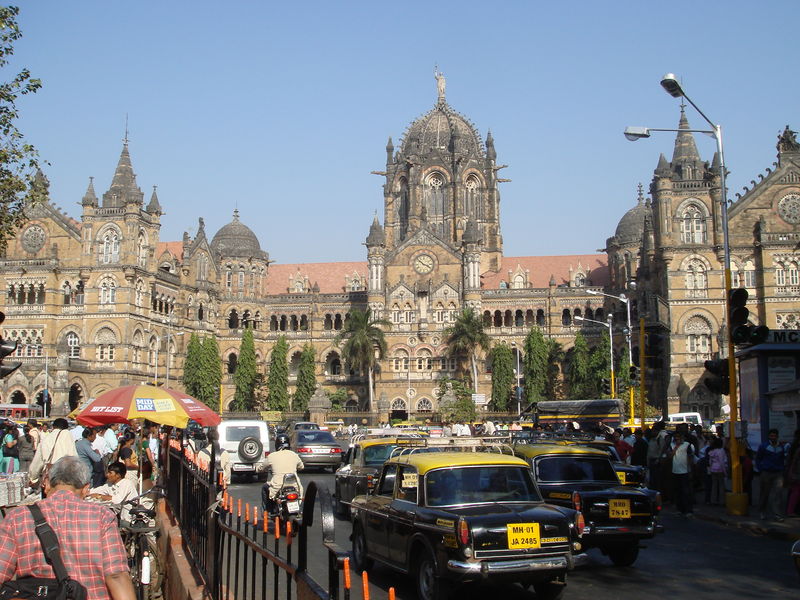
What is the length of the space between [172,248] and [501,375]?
35.1m

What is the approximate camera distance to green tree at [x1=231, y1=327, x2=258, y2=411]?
7738 centimetres

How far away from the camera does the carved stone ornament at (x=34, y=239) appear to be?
73.3 meters

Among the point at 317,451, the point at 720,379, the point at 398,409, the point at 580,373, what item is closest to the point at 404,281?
the point at 398,409

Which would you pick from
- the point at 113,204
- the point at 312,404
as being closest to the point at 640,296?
the point at 312,404

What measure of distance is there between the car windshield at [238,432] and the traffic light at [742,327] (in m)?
15.6

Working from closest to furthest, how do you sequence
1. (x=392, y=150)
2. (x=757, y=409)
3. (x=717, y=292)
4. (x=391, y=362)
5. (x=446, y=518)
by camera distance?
(x=446, y=518) < (x=757, y=409) < (x=717, y=292) < (x=391, y=362) < (x=392, y=150)

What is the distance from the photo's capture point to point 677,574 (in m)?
13.2

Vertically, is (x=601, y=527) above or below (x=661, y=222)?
below

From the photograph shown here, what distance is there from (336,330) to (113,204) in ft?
76.4

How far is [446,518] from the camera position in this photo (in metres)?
10.6

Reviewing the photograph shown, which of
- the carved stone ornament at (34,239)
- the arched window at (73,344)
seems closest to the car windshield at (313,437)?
the arched window at (73,344)

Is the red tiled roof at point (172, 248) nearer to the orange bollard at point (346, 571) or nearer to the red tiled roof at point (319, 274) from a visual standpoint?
the red tiled roof at point (319, 274)

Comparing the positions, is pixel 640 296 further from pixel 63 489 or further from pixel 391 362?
pixel 63 489

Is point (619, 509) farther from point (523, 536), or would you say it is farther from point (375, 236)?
point (375, 236)
